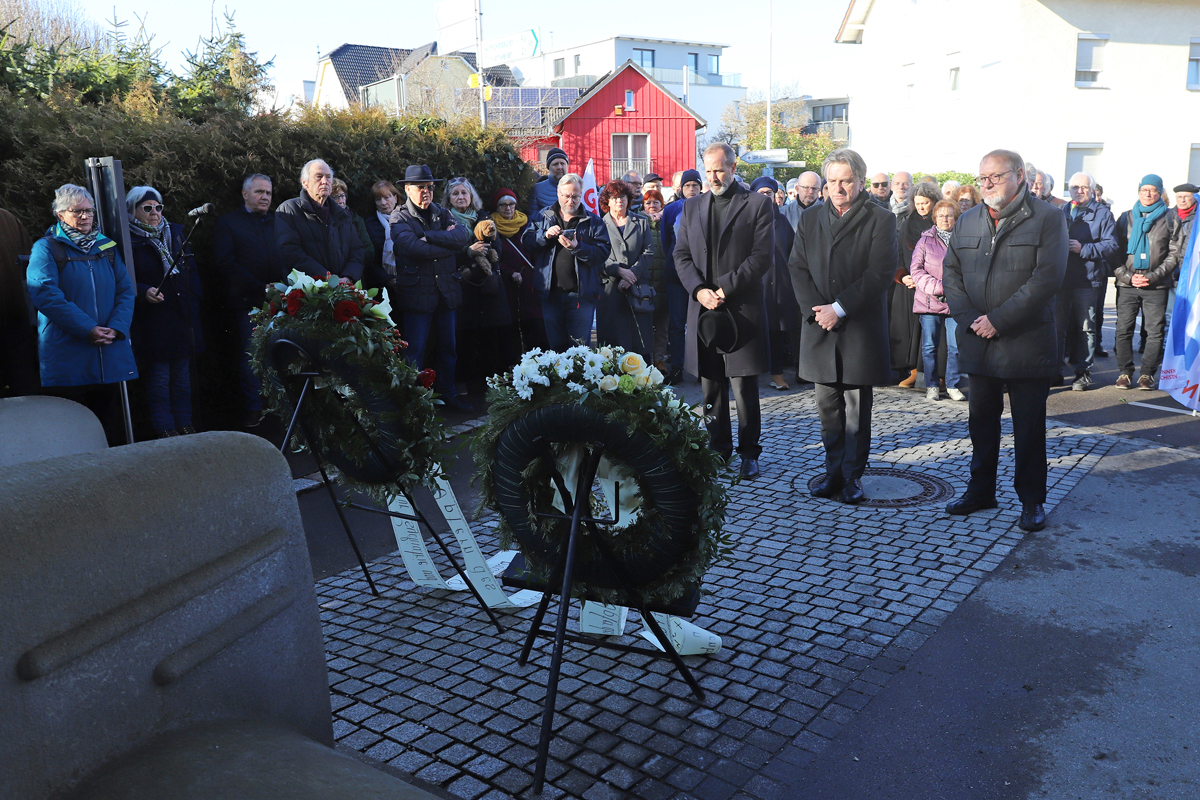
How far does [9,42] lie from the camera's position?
33.0 feet

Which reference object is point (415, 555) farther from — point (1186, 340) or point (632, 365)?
point (1186, 340)

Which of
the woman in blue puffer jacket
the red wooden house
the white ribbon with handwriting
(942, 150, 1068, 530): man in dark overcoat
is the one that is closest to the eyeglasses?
(942, 150, 1068, 530): man in dark overcoat

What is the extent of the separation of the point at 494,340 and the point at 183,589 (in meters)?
8.10

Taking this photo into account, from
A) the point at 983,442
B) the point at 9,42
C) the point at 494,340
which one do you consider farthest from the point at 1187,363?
the point at 9,42

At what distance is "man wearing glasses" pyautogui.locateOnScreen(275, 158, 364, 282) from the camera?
7.96m

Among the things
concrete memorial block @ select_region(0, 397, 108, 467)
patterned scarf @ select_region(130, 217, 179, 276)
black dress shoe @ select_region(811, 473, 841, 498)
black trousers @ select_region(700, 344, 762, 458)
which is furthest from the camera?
patterned scarf @ select_region(130, 217, 179, 276)

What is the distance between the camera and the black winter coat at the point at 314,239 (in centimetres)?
796

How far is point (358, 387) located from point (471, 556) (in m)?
1.01

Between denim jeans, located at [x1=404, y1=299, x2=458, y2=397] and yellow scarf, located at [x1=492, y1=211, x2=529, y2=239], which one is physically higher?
yellow scarf, located at [x1=492, y1=211, x2=529, y2=239]

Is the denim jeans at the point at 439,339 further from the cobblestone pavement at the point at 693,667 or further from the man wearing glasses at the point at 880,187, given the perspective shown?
the man wearing glasses at the point at 880,187

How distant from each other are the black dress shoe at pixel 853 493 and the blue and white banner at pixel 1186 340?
3.81 metres

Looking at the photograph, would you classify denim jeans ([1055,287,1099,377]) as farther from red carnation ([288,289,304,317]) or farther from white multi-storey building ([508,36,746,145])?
white multi-storey building ([508,36,746,145])

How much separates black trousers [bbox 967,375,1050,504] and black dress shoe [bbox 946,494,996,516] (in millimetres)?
35

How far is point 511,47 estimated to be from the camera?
40.5 meters
